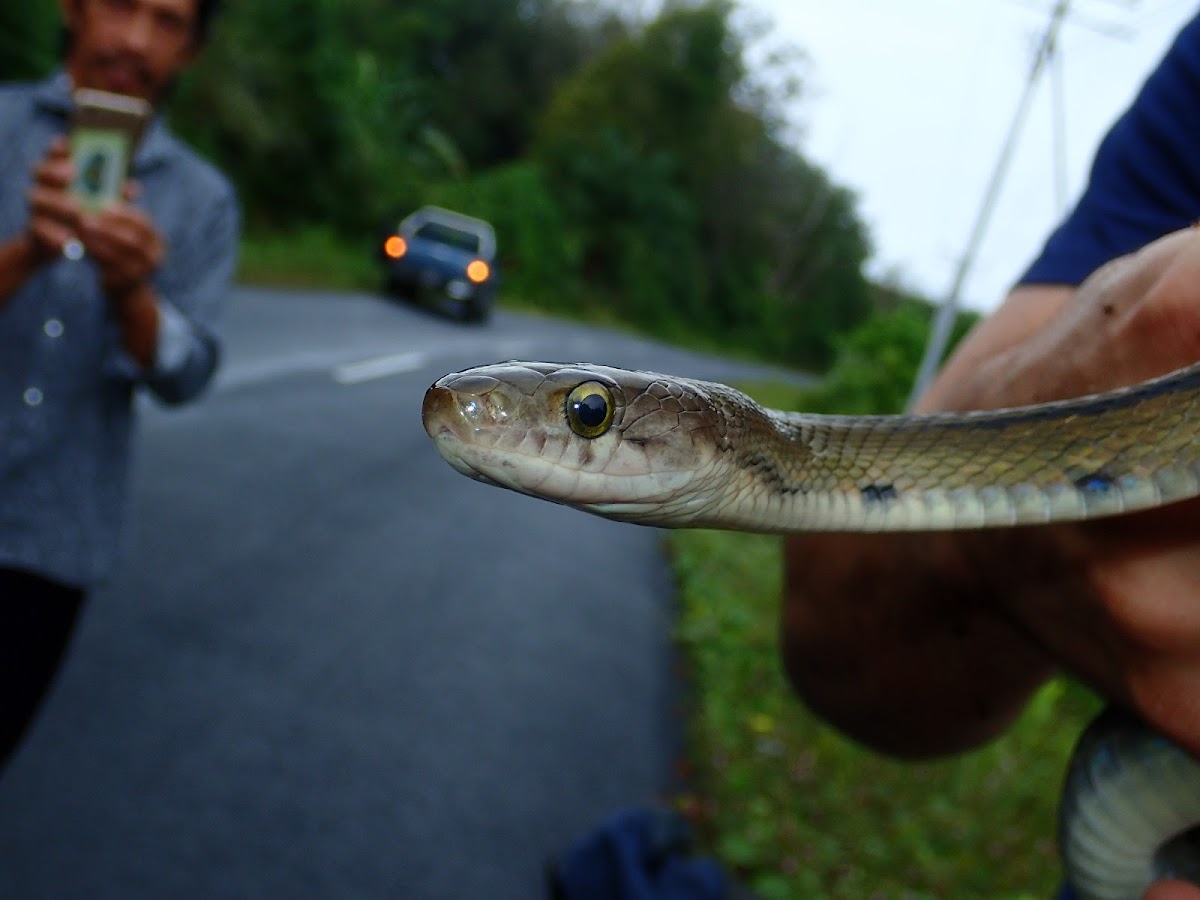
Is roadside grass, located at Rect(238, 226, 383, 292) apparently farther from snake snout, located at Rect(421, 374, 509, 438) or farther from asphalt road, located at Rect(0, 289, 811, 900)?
snake snout, located at Rect(421, 374, 509, 438)

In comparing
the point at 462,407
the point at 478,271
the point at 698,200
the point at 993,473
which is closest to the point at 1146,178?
the point at 993,473

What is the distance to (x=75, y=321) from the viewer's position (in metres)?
2.37

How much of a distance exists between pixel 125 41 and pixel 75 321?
2.16ft

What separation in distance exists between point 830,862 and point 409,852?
1559 millimetres

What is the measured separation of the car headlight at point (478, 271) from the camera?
19.3m

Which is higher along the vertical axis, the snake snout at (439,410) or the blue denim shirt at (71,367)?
the snake snout at (439,410)

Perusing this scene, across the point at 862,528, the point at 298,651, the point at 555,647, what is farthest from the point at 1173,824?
the point at 555,647

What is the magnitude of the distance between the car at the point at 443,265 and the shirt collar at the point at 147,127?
16.9m

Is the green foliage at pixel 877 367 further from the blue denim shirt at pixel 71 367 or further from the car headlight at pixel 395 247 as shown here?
the blue denim shirt at pixel 71 367

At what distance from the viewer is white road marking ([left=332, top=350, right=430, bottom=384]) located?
11675mm

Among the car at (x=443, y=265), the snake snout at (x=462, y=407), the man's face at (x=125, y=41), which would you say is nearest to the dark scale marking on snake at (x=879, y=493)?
the snake snout at (x=462, y=407)

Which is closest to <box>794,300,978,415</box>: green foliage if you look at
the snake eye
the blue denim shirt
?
the blue denim shirt

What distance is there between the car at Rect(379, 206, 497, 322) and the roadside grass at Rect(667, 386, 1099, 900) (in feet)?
48.4

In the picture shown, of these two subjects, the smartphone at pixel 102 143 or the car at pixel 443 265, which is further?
the car at pixel 443 265
